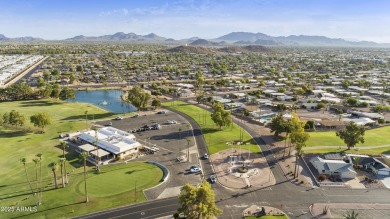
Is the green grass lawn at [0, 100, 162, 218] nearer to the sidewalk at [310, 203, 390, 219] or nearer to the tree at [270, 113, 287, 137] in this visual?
the sidewalk at [310, 203, 390, 219]

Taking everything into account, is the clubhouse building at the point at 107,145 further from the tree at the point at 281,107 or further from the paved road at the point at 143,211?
the tree at the point at 281,107

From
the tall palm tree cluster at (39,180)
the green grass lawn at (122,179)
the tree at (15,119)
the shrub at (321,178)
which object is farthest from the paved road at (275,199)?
the tree at (15,119)

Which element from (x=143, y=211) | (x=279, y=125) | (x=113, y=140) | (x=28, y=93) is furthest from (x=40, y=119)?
(x=279, y=125)

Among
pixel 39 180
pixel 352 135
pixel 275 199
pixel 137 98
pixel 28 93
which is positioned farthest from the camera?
pixel 28 93

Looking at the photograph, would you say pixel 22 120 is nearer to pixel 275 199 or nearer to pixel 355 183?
pixel 275 199

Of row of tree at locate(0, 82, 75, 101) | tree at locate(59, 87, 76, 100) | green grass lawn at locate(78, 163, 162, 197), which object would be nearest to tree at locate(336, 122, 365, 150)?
green grass lawn at locate(78, 163, 162, 197)

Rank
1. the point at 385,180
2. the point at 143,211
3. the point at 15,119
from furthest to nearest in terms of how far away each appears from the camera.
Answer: the point at 15,119, the point at 385,180, the point at 143,211
